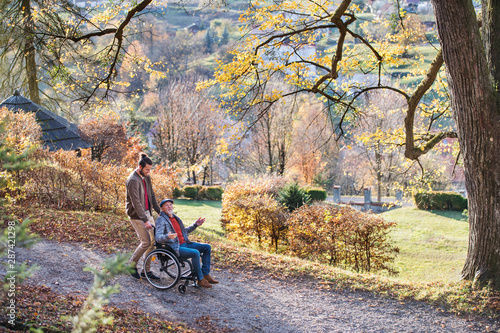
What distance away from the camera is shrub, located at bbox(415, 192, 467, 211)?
2011 cm

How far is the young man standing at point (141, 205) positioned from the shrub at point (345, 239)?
4527mm

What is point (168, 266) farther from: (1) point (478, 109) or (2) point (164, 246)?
(1) point (478, 109)

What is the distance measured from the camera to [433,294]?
5.97 m

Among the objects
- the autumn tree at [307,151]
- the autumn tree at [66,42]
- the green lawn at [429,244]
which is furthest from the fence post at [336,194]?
the autumn tree at [66,42]

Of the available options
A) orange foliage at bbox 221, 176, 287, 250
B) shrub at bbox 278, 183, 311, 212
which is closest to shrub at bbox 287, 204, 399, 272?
orange foliage at bbox 221, 176, 287, 250

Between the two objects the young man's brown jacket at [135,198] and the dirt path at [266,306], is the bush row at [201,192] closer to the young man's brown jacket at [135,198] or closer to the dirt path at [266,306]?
the dirt path at [266,306]

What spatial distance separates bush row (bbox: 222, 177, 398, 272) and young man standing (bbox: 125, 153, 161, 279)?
455 cm

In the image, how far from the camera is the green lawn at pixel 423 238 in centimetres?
1105

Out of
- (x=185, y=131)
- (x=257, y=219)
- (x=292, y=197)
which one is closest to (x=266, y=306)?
(x=257, y=219)

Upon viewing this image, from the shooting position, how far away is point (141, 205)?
218 inches

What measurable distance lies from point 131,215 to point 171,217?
1.92 ft

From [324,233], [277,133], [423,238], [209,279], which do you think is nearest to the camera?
[209,279]

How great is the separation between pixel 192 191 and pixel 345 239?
1734cm

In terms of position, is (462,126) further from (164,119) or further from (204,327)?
(164,119)
